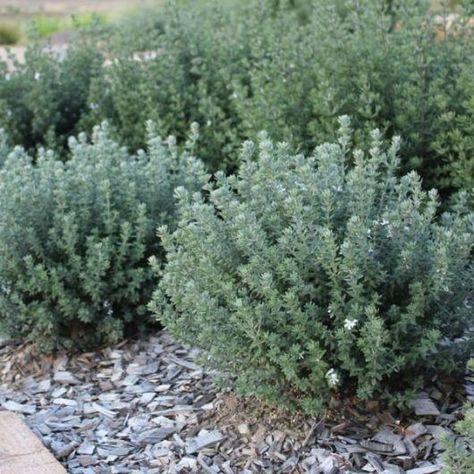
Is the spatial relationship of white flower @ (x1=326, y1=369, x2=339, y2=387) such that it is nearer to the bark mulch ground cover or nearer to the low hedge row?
the low hedge row

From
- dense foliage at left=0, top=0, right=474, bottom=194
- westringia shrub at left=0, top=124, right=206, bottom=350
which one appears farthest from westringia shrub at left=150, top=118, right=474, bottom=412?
dense foliage at left=0, top=0, right=474, bottom=194

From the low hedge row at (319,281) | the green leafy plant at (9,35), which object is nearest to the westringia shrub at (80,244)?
the low hedge row at (319,281)

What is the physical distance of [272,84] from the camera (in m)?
4.99

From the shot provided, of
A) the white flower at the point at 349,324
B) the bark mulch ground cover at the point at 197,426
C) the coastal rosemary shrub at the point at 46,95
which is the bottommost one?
the bark mulch ground cover at the point at 197,426

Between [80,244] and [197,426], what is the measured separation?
1.16 m

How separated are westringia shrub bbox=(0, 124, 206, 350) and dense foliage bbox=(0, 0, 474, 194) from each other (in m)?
0.80

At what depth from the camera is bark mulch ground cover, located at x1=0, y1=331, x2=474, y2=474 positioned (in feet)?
10.3

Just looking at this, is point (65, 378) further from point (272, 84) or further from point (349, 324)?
point (272, 84)

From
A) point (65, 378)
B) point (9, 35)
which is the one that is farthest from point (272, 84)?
point (9, 35)

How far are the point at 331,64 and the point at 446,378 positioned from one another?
6.41 ft

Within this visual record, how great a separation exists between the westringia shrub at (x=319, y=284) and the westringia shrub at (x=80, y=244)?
760 mm

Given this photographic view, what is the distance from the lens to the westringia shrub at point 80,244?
4.03 meters

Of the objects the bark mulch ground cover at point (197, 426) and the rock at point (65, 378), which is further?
the rock at point (65, 378)

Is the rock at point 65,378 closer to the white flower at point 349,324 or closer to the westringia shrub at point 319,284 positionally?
the westringia shrub at point 319,284
